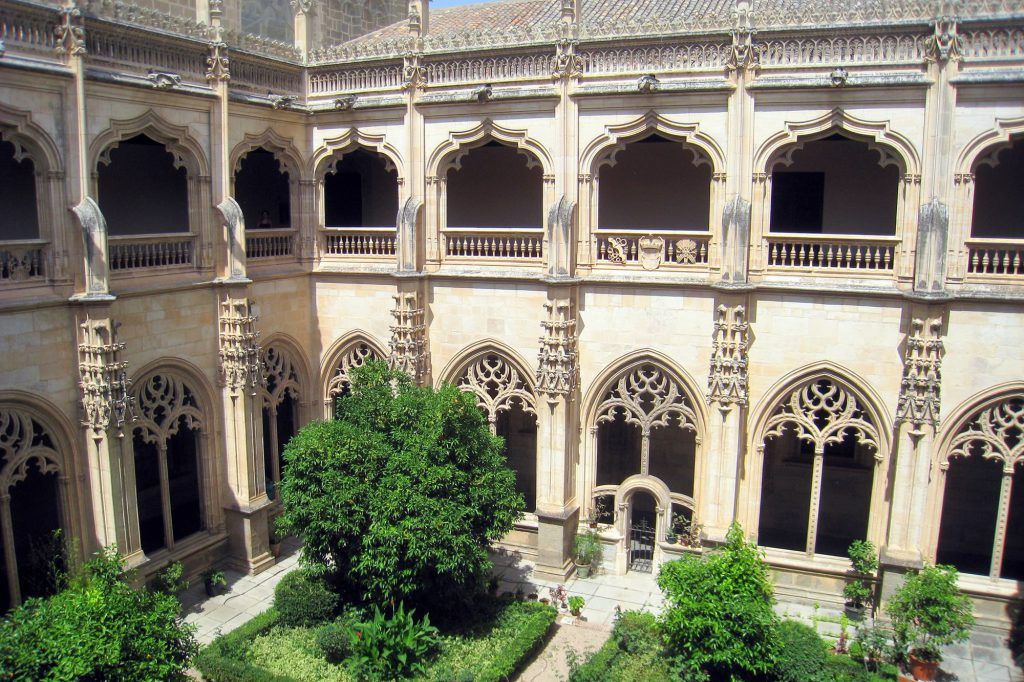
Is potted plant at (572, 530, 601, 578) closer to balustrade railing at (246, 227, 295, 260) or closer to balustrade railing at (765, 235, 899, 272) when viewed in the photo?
balustrade railing at (765, 235, 899, 272)

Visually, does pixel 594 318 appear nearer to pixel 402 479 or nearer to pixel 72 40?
pixel 402 479

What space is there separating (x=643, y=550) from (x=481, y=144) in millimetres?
10654

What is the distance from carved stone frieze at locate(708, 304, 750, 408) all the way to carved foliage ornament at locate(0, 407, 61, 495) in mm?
13313

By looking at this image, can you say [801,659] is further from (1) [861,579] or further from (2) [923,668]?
(1) [861,579]

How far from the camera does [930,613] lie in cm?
1477

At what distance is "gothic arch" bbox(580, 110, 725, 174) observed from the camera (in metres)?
17.4

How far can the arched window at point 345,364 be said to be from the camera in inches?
827

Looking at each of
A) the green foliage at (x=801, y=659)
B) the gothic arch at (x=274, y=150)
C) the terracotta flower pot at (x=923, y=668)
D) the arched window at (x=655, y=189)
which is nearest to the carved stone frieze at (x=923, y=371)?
the terracotta flower pot at (x=923, y=668)

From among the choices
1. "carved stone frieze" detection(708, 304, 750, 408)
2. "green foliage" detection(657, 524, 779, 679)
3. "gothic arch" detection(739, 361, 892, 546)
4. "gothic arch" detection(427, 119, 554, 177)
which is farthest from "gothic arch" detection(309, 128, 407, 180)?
"green foliage" detection(657, 524, 779, 679)

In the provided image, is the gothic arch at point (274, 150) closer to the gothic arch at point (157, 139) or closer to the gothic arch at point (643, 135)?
the gothic arch at point (157, 139)

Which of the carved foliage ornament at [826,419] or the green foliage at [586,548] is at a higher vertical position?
the carved foliage ornament at [826,419]

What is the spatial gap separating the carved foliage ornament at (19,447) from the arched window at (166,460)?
6.03ft

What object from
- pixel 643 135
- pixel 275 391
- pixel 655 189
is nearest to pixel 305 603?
pixel 275 391

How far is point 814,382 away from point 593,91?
7.85 m
